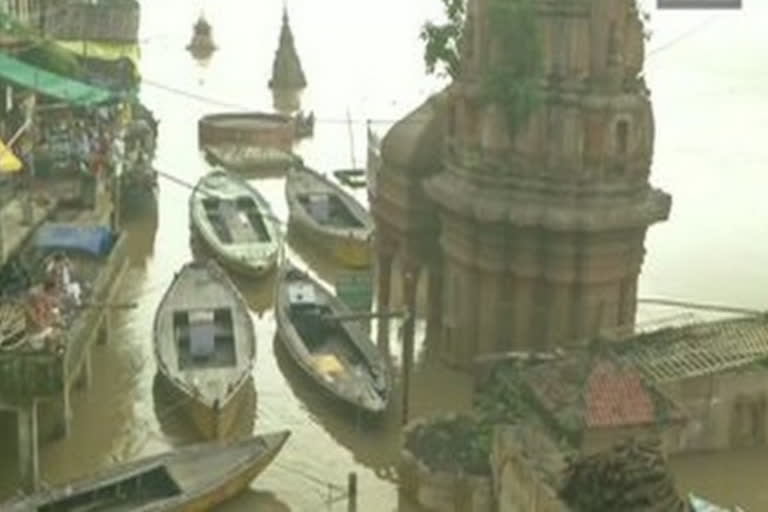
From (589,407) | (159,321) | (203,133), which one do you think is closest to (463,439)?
(589,407)

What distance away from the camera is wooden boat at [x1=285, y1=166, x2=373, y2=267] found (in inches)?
1496

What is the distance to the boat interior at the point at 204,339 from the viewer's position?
1117 inches

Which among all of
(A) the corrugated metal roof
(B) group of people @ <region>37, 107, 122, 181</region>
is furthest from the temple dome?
(B) group of people @ <region>37, 107, 122, 181</region>

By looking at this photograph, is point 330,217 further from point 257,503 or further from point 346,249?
point 257,503

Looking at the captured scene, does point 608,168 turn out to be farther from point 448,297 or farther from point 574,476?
point 574,476

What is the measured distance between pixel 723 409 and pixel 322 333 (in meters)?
9.35

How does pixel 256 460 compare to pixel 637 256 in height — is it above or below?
below

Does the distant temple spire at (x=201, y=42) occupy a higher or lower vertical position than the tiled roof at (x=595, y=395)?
lower

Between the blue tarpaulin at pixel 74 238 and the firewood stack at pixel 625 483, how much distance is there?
14.1m

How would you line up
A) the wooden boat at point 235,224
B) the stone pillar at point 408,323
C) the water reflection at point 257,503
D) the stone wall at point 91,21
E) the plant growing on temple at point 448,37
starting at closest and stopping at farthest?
1. the water reflection at point 257,503
2. the stone pillar at point 408,323
3. the plant growing on temple at point 448,37
4. the wooden boat at point 235,224
5. the stone wall at point 91,21

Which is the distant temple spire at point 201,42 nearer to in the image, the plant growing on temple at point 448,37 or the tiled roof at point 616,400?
the plant growing on temple at point 448,37

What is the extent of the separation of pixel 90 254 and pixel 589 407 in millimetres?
11419

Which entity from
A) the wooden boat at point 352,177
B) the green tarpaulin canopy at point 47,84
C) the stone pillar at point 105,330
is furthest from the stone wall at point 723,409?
the wooden boat at point 352,177

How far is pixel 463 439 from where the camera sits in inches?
962
